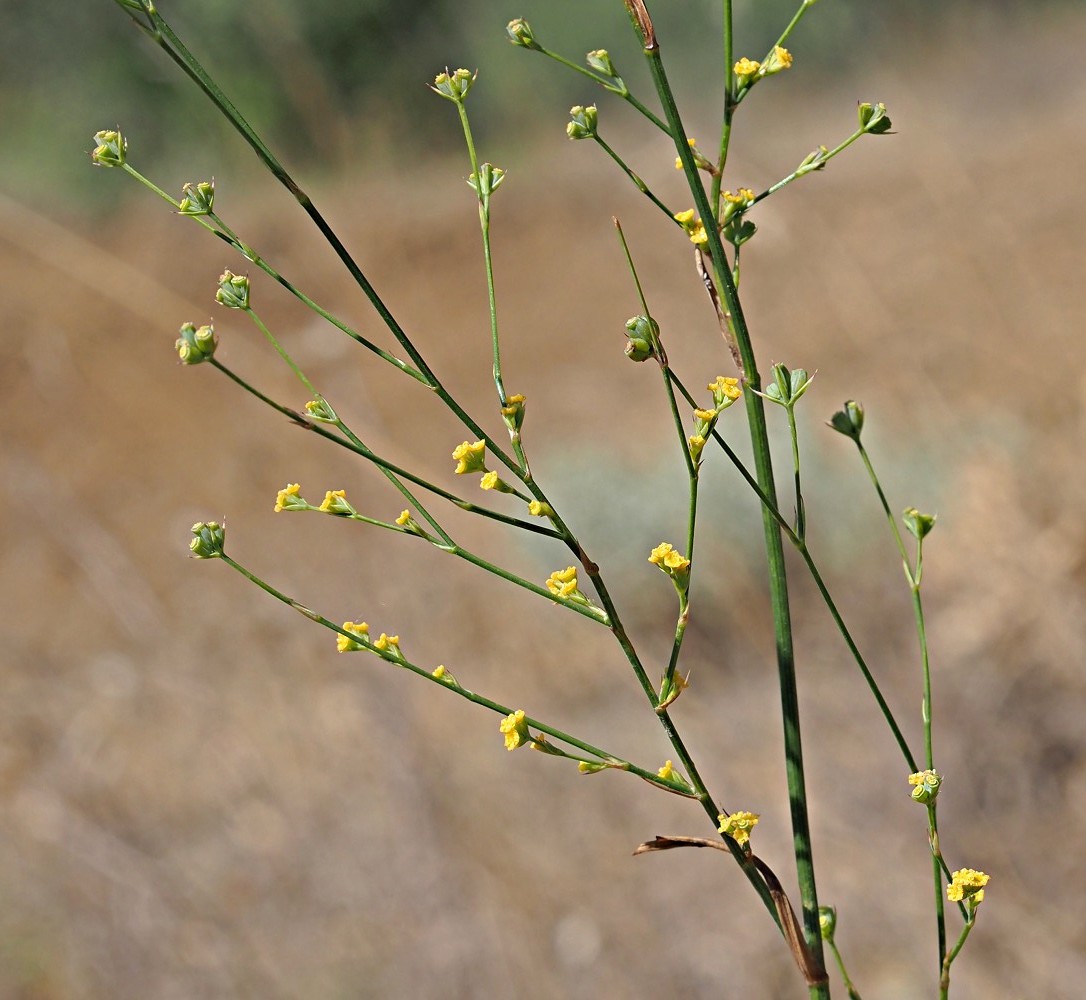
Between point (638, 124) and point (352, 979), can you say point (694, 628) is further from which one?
point (638, 124)

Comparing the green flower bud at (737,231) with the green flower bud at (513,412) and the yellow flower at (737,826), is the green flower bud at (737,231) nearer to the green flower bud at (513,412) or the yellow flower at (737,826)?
the green flower bud at (513,412)

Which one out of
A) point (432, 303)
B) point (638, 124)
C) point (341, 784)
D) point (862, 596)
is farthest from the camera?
point (432, 303)

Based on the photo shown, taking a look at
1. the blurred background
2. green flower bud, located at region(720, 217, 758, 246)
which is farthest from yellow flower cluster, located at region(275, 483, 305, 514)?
the blurred background

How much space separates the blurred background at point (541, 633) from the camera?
260 cm

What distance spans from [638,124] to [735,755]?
→ 3.72m

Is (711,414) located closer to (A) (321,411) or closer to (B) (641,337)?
→ (B) (641,337)

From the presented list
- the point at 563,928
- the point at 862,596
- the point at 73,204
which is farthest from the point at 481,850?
the point at 73,204

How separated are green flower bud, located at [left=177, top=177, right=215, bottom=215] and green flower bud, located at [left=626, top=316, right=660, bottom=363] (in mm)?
301

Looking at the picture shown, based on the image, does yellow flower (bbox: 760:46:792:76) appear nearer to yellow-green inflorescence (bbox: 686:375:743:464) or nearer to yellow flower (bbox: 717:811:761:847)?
yellow-green inflorescence (bbox: 686:375:743:464)

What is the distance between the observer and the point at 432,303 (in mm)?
7457

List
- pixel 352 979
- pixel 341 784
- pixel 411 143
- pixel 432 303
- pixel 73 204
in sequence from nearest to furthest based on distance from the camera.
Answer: pixel 352 979
pixel 341 784
pixel 411 143
pixel 432 303
pixel 73 204

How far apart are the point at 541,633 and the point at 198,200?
10.1ft

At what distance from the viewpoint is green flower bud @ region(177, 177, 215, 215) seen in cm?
76

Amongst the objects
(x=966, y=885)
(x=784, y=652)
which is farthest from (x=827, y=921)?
(x=784, y=652)
